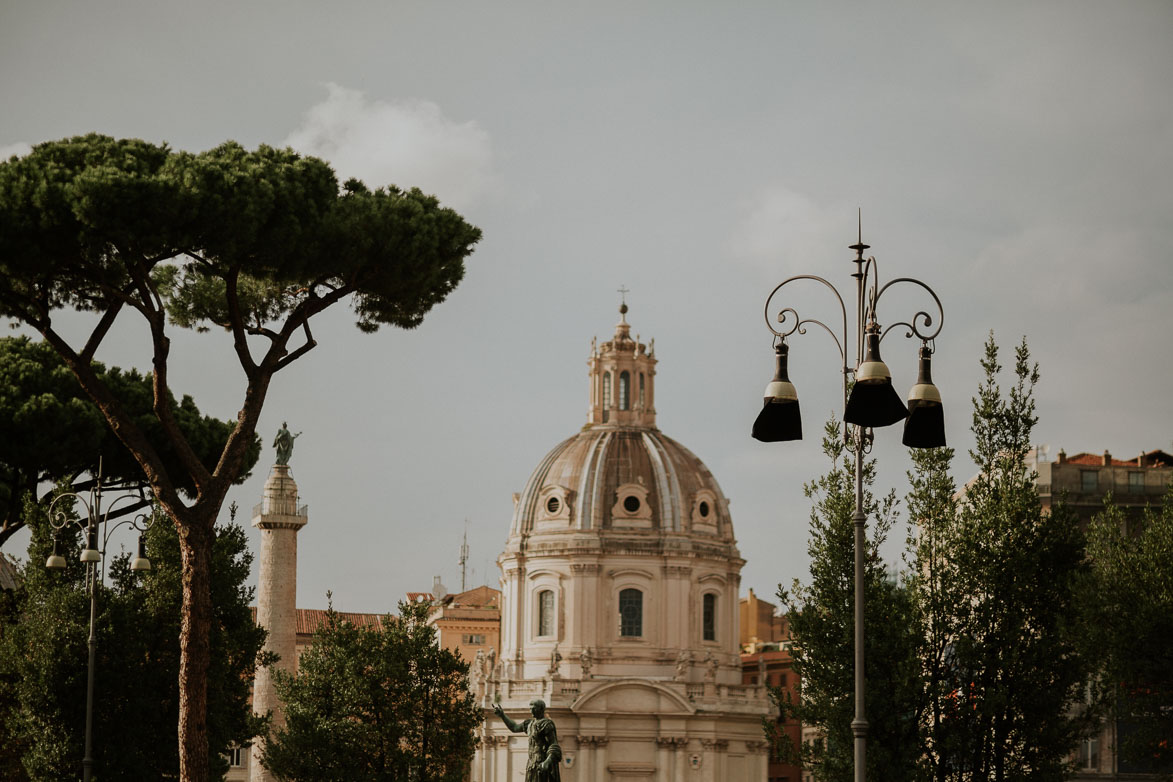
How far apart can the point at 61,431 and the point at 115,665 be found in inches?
268

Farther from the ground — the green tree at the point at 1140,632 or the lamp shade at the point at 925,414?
the lamp shade at the point at 925,414

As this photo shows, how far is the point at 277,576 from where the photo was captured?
60750 mm

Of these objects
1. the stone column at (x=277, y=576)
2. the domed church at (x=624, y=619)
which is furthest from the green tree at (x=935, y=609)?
the domed church at (x=624, y=619)

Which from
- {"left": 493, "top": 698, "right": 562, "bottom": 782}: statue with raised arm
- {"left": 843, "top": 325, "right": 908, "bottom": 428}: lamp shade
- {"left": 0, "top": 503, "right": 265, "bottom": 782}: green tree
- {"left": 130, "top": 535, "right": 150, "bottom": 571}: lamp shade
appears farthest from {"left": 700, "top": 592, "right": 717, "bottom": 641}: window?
{"left": 843, "top": 325, "right": 908, "bottom": 428}: lamp shade

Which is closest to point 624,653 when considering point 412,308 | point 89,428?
point 89,428

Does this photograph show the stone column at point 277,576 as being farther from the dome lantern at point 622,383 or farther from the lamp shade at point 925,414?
the lamp shade at point 925,414

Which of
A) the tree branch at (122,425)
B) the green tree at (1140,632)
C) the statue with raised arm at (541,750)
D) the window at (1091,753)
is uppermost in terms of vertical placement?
the tree branch at (122,425)

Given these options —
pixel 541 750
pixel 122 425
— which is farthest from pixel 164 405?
pixel 541 750

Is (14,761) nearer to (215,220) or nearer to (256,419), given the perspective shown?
(256,419)

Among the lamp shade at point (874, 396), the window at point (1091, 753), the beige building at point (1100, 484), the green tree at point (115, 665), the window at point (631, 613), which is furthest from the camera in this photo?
the window at point (631, 613)

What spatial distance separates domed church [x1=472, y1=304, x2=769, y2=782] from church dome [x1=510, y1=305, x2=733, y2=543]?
0.08m

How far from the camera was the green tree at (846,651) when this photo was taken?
83.3 feet

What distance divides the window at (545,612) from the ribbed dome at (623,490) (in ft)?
9.76

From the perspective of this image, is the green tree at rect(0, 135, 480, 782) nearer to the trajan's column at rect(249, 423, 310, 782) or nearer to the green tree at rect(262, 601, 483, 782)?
the green tree at rect(262, 601, 483, 782)
